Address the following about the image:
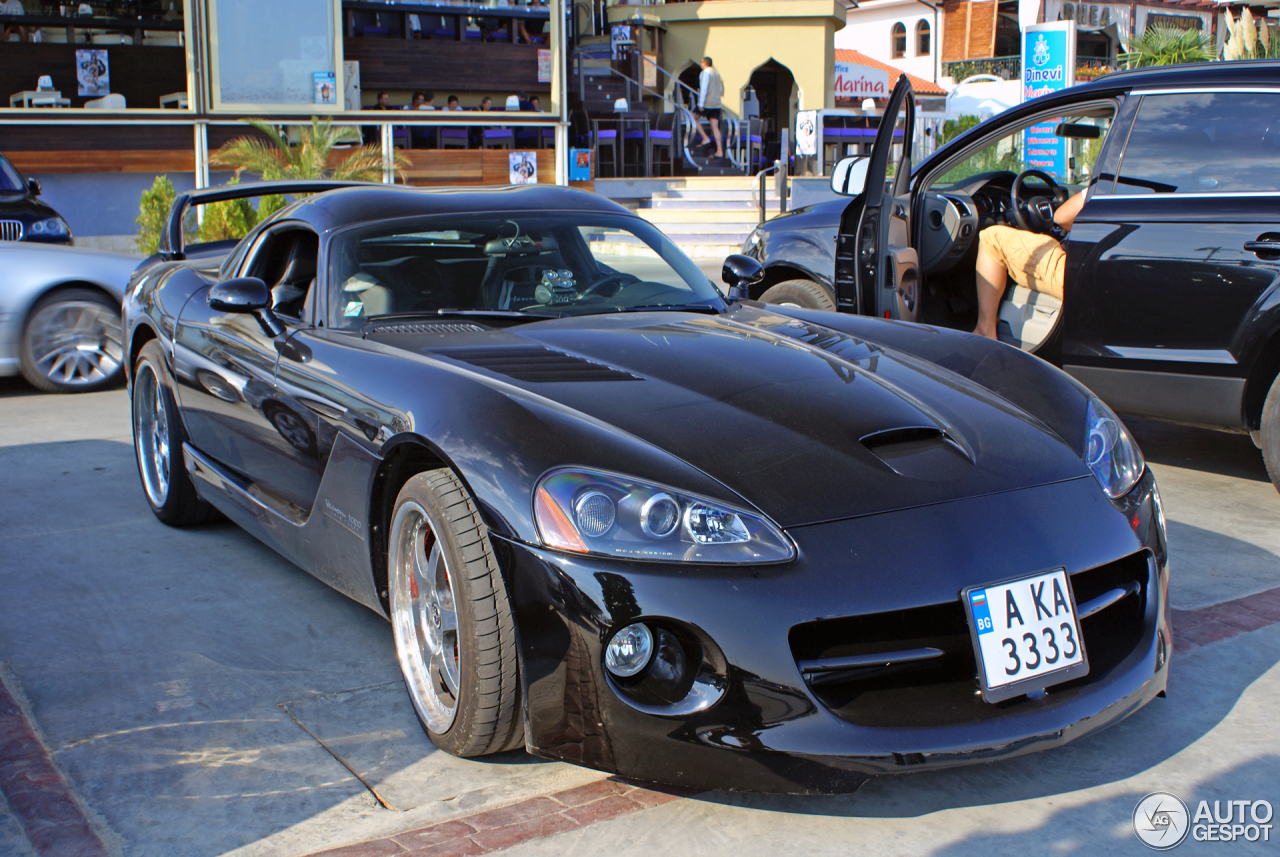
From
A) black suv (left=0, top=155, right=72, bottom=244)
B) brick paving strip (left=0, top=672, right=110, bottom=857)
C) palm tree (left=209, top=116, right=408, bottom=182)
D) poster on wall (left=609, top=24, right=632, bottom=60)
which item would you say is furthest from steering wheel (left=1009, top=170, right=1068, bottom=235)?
poster on wall (left=609, top=24, right=632, bottom=60)

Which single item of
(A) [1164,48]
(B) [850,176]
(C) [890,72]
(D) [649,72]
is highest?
(C) [890,72]

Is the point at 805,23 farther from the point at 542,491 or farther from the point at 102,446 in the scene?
the point at 542,491

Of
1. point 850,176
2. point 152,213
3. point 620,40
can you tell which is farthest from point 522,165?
point 850,176

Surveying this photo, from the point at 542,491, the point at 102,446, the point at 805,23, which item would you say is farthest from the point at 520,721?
the point at 805,23

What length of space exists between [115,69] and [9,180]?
353 inches

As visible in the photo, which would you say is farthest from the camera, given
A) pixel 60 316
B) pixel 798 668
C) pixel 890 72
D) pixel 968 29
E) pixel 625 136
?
pixel 968 29

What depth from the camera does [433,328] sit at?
349 cm

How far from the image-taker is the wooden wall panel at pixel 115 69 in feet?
58.9

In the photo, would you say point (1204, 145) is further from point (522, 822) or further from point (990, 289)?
point (522, 822)

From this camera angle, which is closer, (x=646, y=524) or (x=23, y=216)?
(x=646, y=524)

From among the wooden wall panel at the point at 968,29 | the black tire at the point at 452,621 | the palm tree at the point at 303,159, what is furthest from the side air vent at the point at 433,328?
the wooden wall panel at the point at 968,29

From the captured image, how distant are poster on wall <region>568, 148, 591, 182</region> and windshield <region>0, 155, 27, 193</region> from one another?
1089cm

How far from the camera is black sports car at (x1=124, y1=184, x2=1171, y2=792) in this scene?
2.24 meters

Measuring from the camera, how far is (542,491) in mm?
2389
